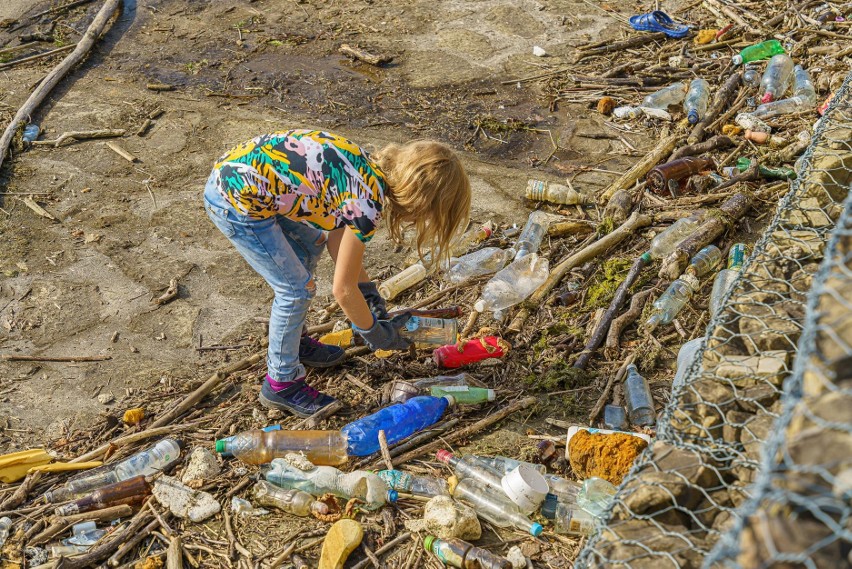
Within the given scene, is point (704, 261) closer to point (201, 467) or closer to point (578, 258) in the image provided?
point (578, 258)

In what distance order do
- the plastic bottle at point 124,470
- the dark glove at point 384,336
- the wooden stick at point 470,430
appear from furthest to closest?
the dark glove at point 384,336 < the wooden stick at point 470,430 < the plastic bottle at point 124,470

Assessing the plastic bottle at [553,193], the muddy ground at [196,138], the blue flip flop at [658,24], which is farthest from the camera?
the blue flip flop at [658,24]

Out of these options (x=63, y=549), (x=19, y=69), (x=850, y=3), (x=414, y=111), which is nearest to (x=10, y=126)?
(x=19, y=69)

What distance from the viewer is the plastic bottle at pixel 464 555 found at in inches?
116

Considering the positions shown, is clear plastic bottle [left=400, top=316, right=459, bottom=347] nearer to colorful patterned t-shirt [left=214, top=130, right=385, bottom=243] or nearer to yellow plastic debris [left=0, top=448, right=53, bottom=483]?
colorful patterned t-shirt [left=214, top=130, right=385, bottom=243]

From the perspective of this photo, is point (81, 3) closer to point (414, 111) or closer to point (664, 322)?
point (414, 111)

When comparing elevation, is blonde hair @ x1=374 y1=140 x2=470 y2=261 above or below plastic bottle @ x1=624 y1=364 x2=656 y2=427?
above

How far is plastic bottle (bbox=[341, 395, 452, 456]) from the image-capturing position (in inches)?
140

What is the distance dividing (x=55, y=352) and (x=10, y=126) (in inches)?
104

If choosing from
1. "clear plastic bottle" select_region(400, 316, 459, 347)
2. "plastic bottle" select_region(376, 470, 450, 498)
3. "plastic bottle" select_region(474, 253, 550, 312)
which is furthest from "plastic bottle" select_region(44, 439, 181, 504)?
"plastic bottle" select_region(474, 253, 550, 312)

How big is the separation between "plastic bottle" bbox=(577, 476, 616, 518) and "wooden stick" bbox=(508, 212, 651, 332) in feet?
4.13

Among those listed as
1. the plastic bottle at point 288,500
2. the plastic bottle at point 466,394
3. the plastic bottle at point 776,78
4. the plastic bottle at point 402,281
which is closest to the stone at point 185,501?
the plastic bottle at point 288,500

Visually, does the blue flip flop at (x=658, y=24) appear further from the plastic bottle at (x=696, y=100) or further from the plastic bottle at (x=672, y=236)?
the plastic bottle at (x=672, y=236)

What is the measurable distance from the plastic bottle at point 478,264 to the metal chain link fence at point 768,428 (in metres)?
1.86
